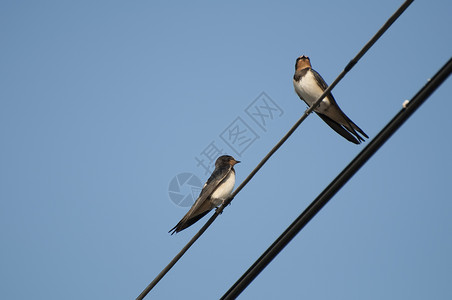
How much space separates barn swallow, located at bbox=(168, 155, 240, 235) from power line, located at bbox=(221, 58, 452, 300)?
2.27 meters

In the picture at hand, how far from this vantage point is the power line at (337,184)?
2.48 meters

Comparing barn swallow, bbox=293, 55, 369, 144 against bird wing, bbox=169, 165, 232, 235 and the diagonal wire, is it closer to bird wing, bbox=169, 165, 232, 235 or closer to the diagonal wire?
bird wing, bbox=169, 165, 232, 235

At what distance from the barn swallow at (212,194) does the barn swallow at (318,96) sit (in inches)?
→ 55.5

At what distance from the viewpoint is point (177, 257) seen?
11.6 ft

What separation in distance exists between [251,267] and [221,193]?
2746mm

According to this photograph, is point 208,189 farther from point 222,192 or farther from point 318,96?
point 318,96

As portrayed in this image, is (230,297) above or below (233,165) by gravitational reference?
below

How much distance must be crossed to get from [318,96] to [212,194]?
2009mm

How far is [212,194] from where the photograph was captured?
5.88m

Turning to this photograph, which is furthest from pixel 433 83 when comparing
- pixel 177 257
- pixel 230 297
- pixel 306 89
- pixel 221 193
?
pixel 306 89

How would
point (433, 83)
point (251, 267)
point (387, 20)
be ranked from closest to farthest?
point (433, 83) → point (387, 20) → point (251, 267)

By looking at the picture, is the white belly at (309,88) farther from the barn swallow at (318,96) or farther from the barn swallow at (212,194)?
the barn swallow at (212,194)

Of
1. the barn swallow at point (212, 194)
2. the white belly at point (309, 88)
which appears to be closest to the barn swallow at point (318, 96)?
the white belly at point (309, 88)

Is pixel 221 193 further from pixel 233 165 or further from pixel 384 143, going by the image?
pixel 384 143
